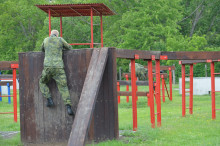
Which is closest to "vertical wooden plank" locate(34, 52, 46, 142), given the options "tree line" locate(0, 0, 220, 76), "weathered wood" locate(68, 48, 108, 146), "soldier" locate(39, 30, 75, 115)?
"soldier" locate(39, 30, 75, 115)

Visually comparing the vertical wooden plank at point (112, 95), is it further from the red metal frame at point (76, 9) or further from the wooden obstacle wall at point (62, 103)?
the red metal frame at point (76, 9)

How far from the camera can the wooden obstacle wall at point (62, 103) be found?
777cm

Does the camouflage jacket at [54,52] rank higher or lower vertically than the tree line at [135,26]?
lower

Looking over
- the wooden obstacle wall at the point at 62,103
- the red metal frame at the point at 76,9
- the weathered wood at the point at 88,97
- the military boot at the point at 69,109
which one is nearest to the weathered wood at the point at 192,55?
the wooden obstacle wall at the point at 62,103

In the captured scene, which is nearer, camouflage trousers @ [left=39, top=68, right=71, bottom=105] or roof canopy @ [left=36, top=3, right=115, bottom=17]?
camouflage trousers @ [left=39, top=68, right=71, bottom=105]

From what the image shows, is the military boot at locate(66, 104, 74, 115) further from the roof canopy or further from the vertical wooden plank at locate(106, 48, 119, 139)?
the roof canopy

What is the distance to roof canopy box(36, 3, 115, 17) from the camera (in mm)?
14402

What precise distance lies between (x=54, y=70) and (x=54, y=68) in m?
0.04

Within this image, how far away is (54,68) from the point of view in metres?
7.64

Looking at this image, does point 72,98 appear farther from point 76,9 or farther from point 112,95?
point 76,9

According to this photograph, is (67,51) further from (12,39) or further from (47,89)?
(12,39)

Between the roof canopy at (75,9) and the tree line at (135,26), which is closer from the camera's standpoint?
the roof canopy at (75,9)


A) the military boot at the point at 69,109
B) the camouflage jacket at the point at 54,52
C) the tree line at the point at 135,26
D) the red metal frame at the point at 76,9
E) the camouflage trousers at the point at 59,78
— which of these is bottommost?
the military boot at the point at 69,109

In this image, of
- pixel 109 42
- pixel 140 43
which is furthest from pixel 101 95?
pixel 109 42
